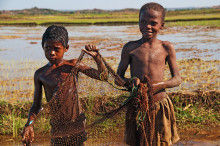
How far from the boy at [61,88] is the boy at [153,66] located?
381mm

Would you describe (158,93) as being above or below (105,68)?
below

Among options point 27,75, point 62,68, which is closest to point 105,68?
point 62,68

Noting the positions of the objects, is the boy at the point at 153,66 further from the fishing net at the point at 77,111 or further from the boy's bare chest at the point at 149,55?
the fishing net at the point at 77,111

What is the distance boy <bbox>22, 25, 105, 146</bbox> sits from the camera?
90.2 inches

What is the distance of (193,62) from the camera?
32.2 feet

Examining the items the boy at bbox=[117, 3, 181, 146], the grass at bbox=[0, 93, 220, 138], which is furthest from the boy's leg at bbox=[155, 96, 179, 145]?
the grass at bbox=[0, 93, 220, 138]

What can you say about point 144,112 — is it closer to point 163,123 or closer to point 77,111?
point 163,123

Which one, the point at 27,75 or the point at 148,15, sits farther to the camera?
the point at 27,75

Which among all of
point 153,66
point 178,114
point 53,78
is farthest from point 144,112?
point 178,114

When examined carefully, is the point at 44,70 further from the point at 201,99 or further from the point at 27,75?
the point at 27,75

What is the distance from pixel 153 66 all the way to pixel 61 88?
0.80 meters

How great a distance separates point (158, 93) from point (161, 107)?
0.39 ft

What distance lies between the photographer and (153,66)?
2566 millimetres

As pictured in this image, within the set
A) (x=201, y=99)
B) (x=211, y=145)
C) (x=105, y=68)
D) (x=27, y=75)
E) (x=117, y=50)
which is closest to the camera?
(x=105, y=68)
